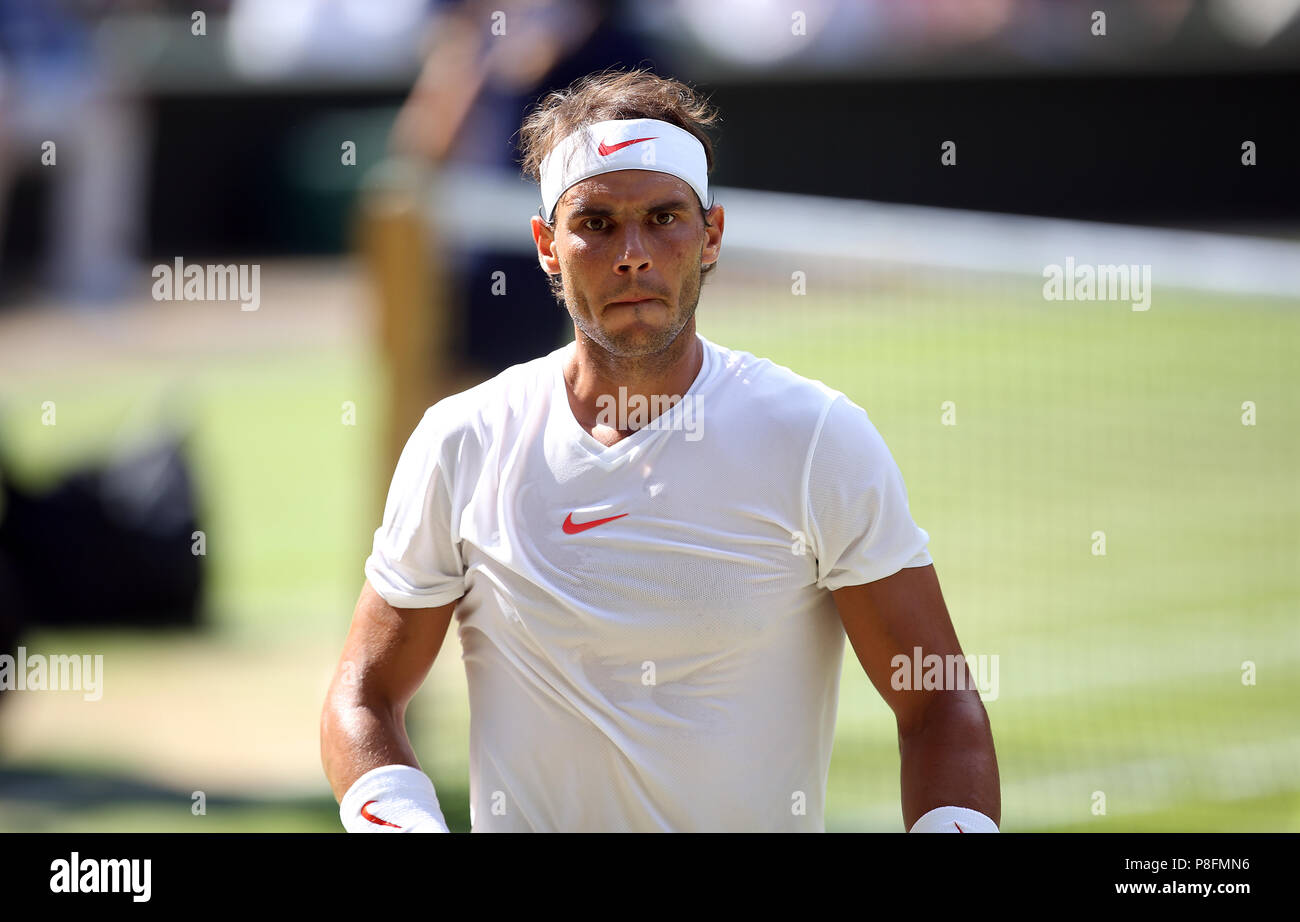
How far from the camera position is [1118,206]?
19.2m

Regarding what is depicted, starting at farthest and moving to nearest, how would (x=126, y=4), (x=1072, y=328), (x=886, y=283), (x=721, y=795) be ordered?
(x=126, y=4)
(x=1072, y=328)
(x=886, y=283)
(x=721, y=795)

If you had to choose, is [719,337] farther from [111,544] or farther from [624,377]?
[624,377]

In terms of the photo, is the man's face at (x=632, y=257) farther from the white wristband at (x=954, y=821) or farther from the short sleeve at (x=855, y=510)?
the white wristband at (x=954, y=821)

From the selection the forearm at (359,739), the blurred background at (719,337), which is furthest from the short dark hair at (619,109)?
the blurred background at (719,337)

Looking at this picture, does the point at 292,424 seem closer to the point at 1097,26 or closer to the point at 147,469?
the point at 147,469

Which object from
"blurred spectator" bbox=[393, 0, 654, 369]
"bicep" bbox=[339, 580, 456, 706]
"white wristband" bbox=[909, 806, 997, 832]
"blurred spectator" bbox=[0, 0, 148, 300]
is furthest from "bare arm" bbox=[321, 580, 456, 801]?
"blurred spectator" bbox=[0, 0, 148, 300]

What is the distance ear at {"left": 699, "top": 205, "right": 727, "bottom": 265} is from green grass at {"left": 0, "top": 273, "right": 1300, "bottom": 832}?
2.97m

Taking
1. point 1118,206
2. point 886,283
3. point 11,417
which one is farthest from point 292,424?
point 1118,206

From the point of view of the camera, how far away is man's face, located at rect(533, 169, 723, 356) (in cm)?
296

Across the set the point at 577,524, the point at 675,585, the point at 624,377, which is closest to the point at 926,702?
the point at 675,585

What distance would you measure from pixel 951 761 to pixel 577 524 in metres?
0.76

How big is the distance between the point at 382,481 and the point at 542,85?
163 centimetres

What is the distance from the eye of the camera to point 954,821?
9.21ft

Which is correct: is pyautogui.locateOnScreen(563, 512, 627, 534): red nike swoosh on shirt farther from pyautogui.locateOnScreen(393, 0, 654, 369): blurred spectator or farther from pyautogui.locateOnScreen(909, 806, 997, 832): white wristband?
pyautogui.locateOnScreen(393, 0, 654, 369): blurred spectator
